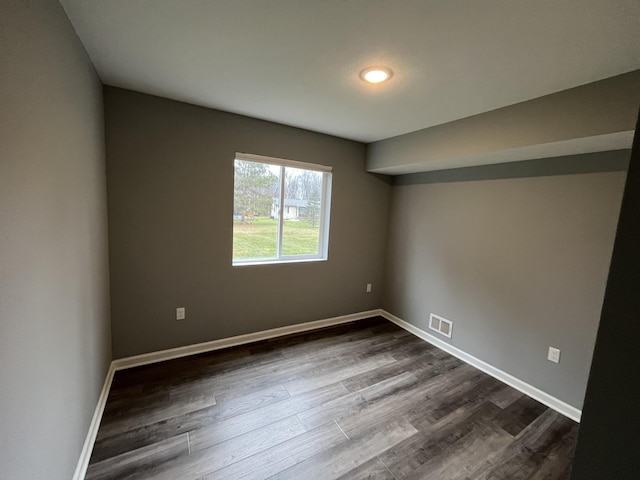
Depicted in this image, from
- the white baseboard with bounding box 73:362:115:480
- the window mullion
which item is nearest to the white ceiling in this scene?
the window mullion

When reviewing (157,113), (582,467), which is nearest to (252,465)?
(582,467)

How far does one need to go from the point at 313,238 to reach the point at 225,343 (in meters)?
1.55

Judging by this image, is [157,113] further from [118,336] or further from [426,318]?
[426,318]

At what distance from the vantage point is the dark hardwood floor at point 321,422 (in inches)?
63.1

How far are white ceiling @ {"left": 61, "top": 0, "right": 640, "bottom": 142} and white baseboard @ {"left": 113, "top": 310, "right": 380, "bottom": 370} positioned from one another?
90.9 inches

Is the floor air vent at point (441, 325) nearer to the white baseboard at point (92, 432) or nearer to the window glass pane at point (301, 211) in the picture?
the window glass pane at point (301, 211)

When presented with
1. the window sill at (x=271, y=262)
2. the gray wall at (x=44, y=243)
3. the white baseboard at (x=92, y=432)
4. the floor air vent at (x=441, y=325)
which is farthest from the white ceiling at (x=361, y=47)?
the white baseboard at (x=92, y=432)

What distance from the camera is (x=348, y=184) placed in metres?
3.46

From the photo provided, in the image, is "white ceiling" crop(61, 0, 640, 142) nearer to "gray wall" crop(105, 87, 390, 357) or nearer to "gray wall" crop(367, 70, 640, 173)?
"gray wall" crop(367, 70, 640, 173)

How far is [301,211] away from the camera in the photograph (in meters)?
3.28

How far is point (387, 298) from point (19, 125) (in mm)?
3795

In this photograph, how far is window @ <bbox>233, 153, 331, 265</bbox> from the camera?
2873 millimetres

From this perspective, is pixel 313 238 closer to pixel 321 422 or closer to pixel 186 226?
pixel 186 226

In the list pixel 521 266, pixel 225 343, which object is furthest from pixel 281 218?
pixel 521 266
